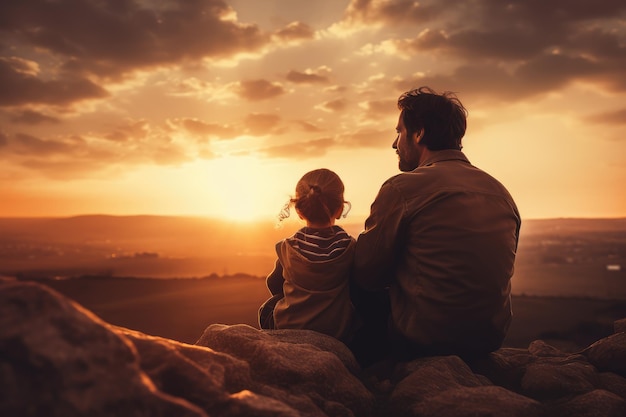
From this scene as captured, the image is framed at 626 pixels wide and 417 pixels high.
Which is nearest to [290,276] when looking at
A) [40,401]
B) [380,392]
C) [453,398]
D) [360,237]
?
[360,237]

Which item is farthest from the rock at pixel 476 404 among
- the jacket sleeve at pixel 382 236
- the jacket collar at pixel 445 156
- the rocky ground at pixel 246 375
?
the jacket collar at pixel 445 156

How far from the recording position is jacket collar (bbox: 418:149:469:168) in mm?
4305

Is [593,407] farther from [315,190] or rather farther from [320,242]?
[315,190]

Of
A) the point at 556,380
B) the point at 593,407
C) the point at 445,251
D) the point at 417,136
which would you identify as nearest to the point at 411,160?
the point at 417,136

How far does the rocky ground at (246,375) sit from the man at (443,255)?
0.87 ft

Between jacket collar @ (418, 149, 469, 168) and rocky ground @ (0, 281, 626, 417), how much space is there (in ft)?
5.06

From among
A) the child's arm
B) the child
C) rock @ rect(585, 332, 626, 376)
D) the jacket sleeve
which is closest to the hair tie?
the child

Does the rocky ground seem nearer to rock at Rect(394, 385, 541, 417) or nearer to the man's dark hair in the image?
Answer: rock at Rect(394, 385, 541, 417)

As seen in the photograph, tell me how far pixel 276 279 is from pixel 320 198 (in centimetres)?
101

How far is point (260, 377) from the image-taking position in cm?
328

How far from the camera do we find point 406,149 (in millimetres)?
4590

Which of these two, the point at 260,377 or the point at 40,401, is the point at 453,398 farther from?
the point at 40,401

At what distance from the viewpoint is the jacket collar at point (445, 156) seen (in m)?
4.30

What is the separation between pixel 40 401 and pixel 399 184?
2.80 meters
